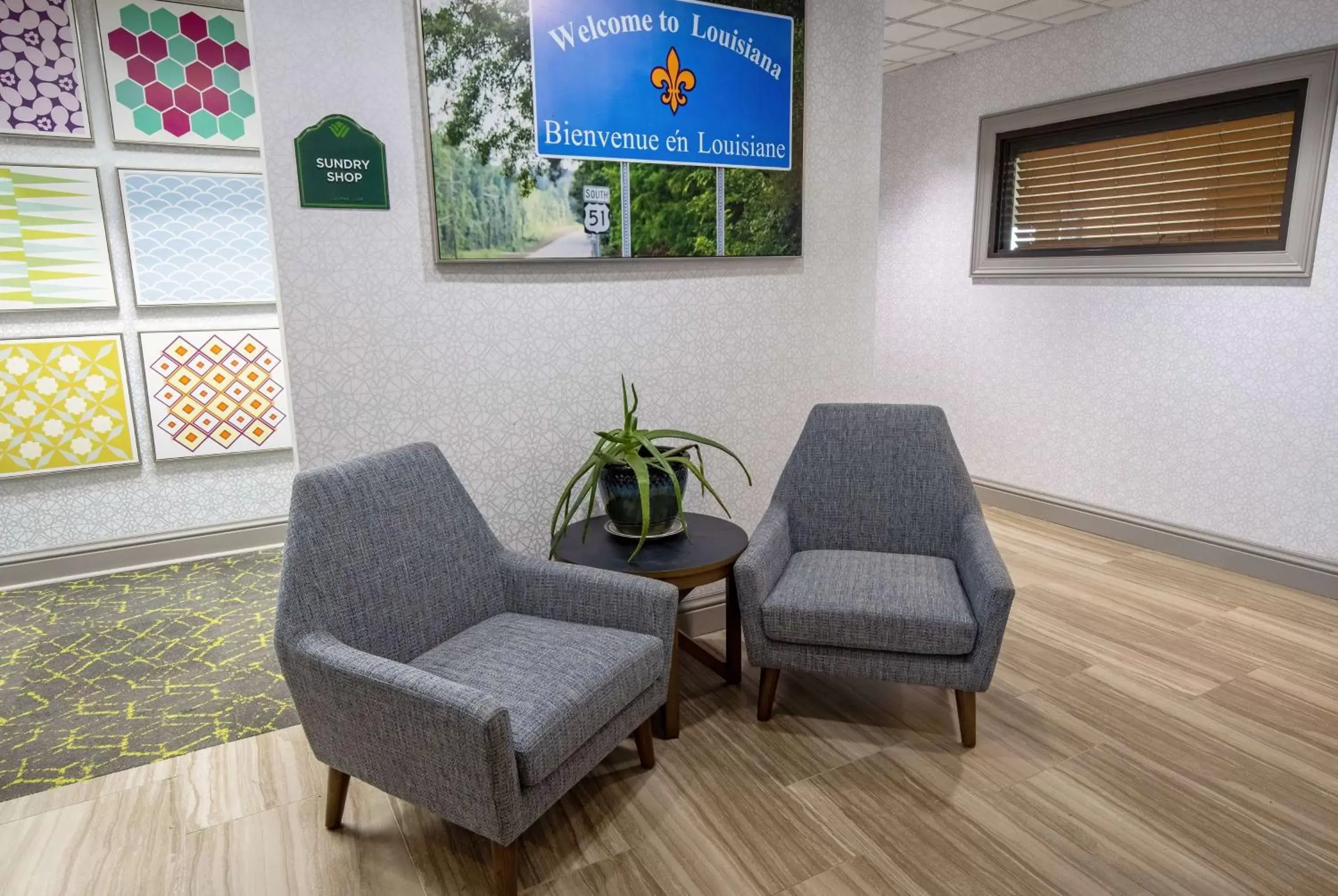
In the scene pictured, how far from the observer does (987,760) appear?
2.05m

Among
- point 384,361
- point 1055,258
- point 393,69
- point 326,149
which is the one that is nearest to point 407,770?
point 384,361

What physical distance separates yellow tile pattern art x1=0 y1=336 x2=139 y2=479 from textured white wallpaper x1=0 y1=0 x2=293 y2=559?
4 cm

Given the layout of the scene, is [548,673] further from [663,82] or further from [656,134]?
[663,82]

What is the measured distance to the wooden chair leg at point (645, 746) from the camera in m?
1.99

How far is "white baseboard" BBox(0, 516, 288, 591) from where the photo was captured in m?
3.27

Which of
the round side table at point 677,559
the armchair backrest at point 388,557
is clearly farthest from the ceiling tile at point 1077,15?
the armchair backrest at point 388,557

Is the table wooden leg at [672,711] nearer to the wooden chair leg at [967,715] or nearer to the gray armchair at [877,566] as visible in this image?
the gray armchair at [877,566]

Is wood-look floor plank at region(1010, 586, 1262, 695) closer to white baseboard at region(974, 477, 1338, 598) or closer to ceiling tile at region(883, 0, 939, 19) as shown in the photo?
white baseboard at region(974, 477, 1338, 598)

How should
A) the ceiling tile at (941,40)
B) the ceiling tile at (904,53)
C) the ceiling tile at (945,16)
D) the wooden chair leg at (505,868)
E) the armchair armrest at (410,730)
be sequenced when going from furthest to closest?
the ceiling tile at (904,53), the ceiling tile at (941,40), the ceiling tile at (945,16), the wooden chair leg at (505,868), the armchair armrest at (410,730)

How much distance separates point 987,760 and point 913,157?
345 cm

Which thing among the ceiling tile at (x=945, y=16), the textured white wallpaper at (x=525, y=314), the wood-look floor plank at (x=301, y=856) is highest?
the ceiling tile at (x=945, y=16)

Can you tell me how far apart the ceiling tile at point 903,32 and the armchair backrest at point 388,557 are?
290 cm

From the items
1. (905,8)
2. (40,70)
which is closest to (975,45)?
(905,8)

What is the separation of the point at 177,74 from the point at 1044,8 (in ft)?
11.8
